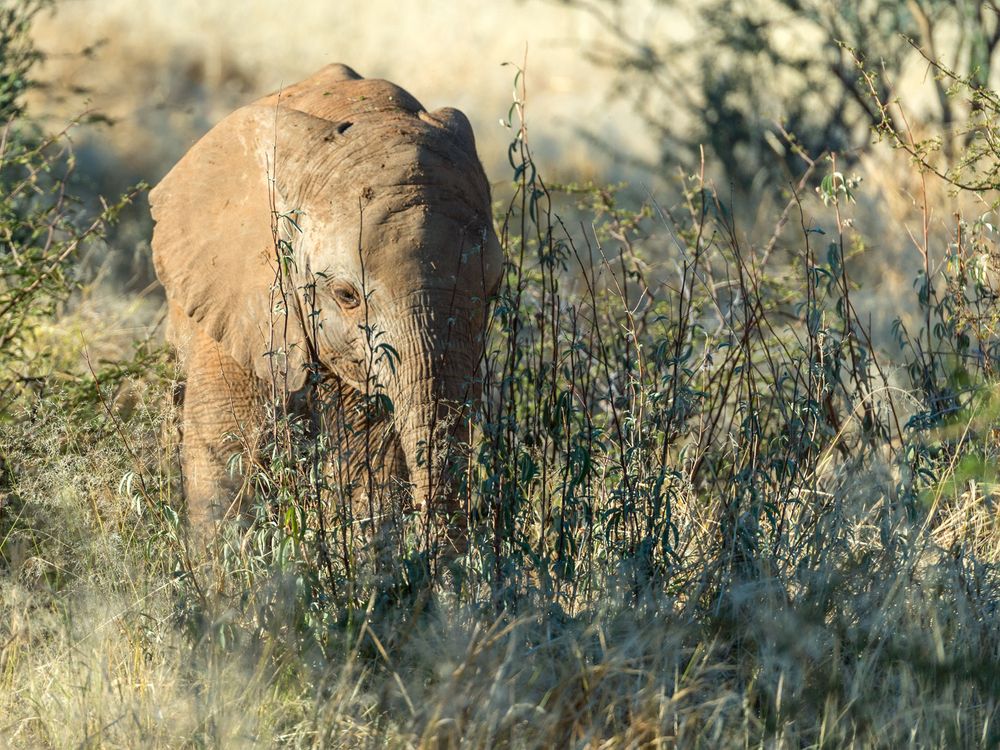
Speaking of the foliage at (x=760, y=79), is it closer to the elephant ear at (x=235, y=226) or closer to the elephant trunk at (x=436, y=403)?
the elephant ear at (x=235, y=226)

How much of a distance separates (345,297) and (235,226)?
2.51 feet

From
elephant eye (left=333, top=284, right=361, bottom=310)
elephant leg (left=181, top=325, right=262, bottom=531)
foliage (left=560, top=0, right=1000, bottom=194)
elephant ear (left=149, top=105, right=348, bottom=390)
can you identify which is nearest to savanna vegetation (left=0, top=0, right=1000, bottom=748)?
elephant leg (left=181, top=325, right=262, bottom=531)

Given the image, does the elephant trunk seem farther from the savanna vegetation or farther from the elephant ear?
the elephant ear

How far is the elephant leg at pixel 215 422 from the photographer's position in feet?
18.3

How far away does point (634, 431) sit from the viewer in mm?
4586

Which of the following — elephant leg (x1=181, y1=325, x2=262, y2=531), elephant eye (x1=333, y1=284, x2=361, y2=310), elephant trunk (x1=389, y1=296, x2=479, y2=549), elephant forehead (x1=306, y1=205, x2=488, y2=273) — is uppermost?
elephant forehead (x1=306, y1=205, x2=488, y2=273)

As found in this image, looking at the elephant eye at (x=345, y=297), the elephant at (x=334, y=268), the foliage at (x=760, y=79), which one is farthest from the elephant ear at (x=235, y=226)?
the foliage at (x=760, y=79)

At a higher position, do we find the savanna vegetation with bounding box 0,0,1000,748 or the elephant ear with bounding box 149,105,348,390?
the elephant ear with bounding box 149,105,348,390

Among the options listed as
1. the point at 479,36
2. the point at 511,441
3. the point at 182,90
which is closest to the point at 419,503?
the point at 511,441

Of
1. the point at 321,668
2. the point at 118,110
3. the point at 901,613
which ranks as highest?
the point at 901,613

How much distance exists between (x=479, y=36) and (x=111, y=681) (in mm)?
29198

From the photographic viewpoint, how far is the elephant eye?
534 centimetres

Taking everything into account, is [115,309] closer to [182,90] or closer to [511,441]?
[511,441]

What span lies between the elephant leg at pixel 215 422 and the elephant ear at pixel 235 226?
105 mm
